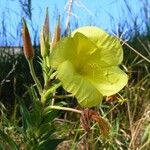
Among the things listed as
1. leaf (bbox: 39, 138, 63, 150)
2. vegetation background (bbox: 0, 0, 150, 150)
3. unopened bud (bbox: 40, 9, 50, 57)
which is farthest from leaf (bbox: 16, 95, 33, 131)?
vegetation background (bbox: 0, 0, 150, 150)

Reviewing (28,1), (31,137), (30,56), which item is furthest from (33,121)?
(28,1)

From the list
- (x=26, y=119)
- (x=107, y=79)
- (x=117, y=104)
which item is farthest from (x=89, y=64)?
(x=117, y=104)

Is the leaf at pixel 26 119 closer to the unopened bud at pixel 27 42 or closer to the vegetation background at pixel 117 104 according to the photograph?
the unopened bud at pixel 27 42

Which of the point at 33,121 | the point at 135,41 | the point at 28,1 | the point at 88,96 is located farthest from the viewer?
the point at 135,41

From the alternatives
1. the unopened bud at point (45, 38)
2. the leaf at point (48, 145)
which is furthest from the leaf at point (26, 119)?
the unopened bud at point (45, 38)

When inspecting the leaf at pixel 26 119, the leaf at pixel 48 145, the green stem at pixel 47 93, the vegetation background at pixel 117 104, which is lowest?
the vegetation background at pixel 117 104

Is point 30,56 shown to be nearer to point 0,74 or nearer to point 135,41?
point 0,74
